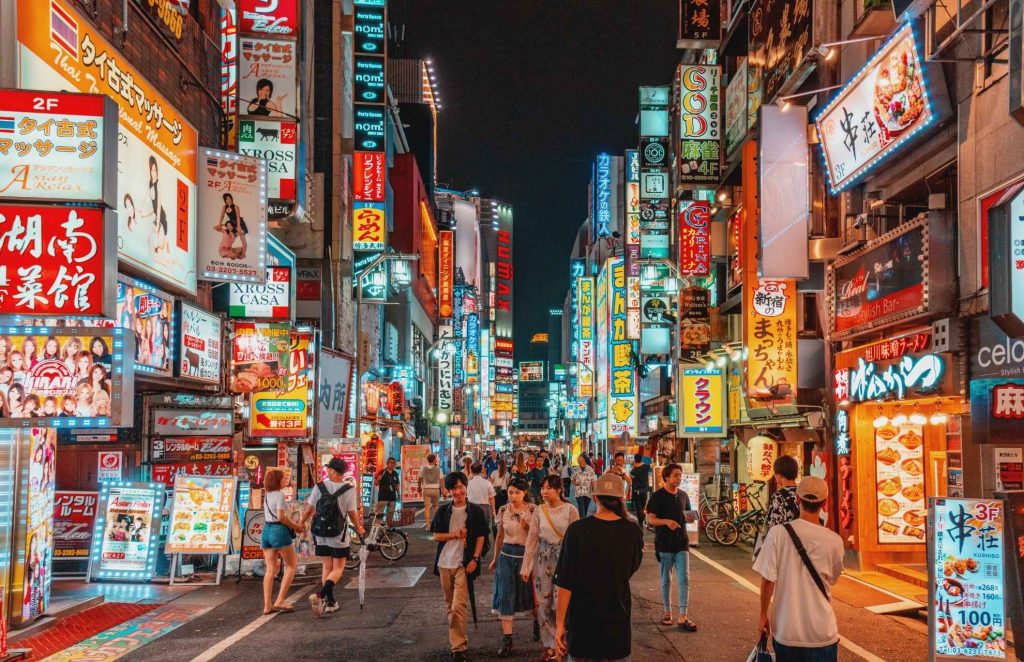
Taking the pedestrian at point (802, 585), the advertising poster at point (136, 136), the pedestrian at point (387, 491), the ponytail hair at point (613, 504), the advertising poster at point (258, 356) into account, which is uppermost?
the advertising poster at point (136, 136)

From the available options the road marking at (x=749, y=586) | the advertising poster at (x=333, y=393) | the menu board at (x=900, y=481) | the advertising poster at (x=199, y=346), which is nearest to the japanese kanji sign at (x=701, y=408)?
the road marking at (x=749, y=586)

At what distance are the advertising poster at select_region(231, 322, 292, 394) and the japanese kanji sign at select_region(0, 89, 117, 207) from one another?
9.17 m

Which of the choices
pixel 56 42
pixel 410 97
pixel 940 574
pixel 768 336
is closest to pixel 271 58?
pixel 56 42

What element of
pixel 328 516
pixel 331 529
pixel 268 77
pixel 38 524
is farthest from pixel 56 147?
pixel 268 77

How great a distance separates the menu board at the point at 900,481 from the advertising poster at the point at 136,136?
1199cm

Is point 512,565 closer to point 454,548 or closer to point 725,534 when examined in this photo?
point 454,548

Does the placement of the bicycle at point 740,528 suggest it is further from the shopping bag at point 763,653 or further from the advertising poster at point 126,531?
the shopping bag at point 763,653

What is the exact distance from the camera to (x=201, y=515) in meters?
14.8

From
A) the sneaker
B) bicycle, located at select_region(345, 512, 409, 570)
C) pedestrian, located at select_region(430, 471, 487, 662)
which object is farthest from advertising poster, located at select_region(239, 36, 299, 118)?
pedestrian, located at select_region(430, 471, 487, 662)

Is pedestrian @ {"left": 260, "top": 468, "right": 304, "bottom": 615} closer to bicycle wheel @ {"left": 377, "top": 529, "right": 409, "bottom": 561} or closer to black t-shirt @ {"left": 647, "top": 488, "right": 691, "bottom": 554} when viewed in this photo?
black t-shirt @ {"left": 647, "top": 488, "right": 691, "bottom": 554}

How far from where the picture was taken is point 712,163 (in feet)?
97.0

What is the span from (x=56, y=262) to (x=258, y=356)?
9.74 meters

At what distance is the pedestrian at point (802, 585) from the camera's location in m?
5.86

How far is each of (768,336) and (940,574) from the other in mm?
11976
